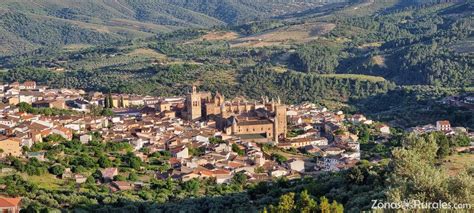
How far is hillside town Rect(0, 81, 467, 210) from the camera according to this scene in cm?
4172

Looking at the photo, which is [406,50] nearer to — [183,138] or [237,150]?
[183,138]

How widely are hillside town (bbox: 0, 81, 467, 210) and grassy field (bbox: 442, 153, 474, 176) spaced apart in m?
11.5

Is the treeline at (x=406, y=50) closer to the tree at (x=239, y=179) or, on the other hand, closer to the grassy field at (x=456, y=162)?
the tree at (x=239, y=179)

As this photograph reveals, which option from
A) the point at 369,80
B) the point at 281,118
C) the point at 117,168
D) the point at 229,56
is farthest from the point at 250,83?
the point at 117,168

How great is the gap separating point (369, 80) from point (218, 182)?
60.7m

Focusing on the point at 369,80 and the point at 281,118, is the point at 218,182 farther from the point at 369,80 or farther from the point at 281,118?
the point at 369,80

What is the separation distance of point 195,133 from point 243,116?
6.98m

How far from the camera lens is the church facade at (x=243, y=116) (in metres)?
54.2

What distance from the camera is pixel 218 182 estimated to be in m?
40.2

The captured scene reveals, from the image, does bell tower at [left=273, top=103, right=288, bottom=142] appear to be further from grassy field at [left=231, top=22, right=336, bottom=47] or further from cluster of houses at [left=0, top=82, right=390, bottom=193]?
grassy field at [left=231, top=22, right=336, bottom=47]

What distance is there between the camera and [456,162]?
30.1 m

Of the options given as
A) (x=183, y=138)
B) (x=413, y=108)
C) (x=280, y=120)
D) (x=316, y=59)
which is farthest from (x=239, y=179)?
(x=316, y=59)

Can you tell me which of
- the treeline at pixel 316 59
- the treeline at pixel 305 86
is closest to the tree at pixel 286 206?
the treeline at pixel 305 86

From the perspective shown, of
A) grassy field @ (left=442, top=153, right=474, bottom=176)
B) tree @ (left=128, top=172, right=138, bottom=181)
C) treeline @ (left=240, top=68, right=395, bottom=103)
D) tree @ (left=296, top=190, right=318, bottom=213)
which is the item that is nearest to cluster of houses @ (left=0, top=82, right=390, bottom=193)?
tree @ (left=128, top=172, right=138, bottom=181)
